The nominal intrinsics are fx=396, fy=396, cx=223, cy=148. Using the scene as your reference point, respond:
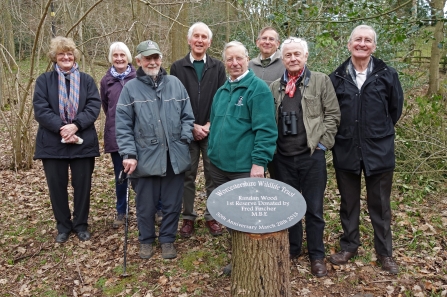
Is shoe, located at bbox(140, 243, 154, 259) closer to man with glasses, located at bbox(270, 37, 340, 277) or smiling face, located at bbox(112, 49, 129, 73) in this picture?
man with glasses, located at bbox(270, 37, 340, 277)

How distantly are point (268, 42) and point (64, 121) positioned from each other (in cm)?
247

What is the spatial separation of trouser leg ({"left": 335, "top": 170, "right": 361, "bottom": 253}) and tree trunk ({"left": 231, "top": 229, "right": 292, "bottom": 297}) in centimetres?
117

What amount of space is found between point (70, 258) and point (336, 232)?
310cm

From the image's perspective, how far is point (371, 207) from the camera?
390 cm

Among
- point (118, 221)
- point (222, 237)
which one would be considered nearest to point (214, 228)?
point (222, 237)

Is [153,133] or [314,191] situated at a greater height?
[153,133]

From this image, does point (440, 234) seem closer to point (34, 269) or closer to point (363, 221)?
point (363, 221)

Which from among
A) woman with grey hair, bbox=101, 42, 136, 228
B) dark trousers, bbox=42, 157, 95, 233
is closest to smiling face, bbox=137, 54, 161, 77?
woman with grey hair, bbox=101, 42, 136, 228

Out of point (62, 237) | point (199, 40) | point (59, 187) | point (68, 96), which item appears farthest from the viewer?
point (62, 237)

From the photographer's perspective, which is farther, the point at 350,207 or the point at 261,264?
the point at 350,207

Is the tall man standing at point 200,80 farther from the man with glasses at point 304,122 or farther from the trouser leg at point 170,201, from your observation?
the man with glasses at point 304,122

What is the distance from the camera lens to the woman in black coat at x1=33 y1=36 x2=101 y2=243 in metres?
4.31

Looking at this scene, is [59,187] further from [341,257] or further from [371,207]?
[371,207]

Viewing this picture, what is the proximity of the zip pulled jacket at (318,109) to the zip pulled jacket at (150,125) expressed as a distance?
1.24 meters
